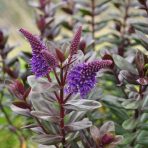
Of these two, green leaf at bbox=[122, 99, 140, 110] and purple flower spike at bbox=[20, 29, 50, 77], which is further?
green leaf at bbox=[122, 99, 140, 110]

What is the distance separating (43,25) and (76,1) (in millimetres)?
282

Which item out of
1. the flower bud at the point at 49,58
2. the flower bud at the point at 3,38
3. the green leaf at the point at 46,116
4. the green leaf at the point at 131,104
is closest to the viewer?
the flower bud at the point at 49,58

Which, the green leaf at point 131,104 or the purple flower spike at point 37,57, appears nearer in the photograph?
the purple flower spike at point 37,57

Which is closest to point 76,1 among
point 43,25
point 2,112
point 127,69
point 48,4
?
point 48,4

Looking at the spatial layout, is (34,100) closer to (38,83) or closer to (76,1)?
(38,83)

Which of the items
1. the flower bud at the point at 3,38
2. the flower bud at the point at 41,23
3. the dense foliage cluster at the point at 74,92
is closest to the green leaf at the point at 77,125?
the dense foliage cluster at the point at 74,92

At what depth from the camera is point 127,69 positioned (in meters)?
1.39

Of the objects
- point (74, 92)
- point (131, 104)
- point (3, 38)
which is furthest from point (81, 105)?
point (3, 38)

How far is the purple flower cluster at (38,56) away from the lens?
3.67 feet

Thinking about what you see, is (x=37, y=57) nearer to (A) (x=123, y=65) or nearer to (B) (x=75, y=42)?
(B) (x=75, y=42)

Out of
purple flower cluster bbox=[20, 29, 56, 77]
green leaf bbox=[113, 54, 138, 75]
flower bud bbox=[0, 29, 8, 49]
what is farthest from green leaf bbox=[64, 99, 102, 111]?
flower bud bbox=[0, 29, 8, 49]

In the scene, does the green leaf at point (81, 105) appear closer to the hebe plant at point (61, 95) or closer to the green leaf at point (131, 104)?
the hebe plant at point (61, 95)

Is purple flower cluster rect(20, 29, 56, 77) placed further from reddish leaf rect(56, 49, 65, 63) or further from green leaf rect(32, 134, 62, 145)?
green leaf rect(32, 134, 62, 145)

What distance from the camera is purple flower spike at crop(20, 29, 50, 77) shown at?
3.70 feet
